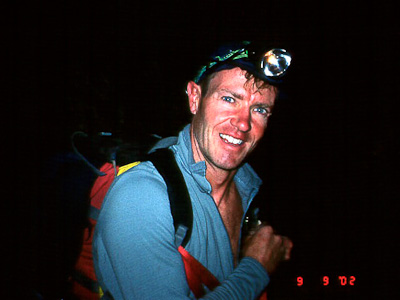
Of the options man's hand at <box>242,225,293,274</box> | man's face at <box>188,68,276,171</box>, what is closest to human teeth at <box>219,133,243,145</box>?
man's face at <box>188,68,276,171</box>

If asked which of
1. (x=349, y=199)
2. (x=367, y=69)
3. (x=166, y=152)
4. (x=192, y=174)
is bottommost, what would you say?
(x=349, y=199)

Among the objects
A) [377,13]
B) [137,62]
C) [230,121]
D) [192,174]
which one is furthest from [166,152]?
[377,13]

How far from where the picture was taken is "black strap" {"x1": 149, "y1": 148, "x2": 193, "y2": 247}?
106 cm

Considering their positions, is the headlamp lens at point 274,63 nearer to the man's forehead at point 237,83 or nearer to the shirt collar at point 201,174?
the man's forehead at point 237,83

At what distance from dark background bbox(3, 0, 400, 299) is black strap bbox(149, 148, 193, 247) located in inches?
73.6

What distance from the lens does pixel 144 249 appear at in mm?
891

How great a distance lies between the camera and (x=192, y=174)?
1.36 m

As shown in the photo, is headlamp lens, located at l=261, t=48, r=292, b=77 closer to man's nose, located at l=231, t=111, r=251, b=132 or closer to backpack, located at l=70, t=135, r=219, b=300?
man's nose, located at l=231, t=111, r=251, b=132

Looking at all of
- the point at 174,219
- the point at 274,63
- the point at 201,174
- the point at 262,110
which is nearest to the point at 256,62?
the point at 274,63

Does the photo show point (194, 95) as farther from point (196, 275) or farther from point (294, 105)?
point (294, 105)

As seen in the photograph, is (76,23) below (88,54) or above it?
above

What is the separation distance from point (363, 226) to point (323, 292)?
0.94 meters

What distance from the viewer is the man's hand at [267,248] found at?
1.23 m

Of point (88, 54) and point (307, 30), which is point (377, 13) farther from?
point (88, 54)
